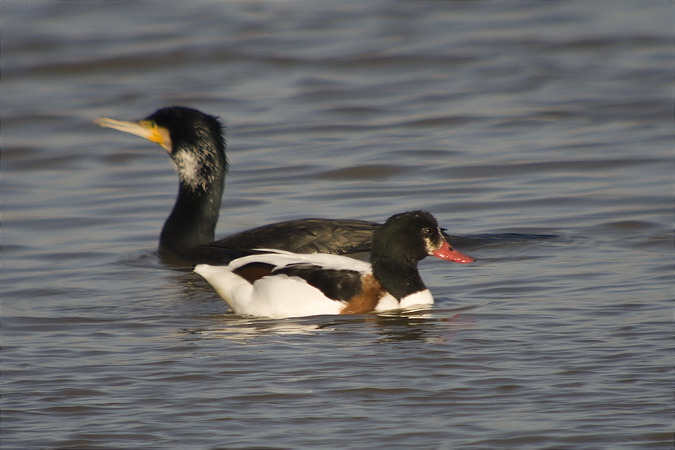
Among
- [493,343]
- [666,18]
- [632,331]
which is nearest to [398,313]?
[493,343]

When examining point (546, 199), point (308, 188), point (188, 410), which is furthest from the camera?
point (308, 188)

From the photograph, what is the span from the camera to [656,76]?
16.8 m

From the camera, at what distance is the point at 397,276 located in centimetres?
773

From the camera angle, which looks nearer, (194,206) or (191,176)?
(194,206)

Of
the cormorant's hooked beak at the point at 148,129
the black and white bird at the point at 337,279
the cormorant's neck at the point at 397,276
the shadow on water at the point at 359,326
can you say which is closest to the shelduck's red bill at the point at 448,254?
the black and white bird at the point at 337,279

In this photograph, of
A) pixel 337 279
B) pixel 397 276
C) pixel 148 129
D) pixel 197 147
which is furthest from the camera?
pixel 148 129

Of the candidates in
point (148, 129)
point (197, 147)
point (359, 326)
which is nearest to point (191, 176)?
point (197, 147)

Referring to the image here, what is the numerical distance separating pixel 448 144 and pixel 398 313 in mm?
6648

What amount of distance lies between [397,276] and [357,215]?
10.5ft

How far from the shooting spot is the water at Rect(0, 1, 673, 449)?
5.54 m

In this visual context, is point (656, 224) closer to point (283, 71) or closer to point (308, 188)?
point (308, 188)

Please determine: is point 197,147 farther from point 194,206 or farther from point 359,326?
point 359,326

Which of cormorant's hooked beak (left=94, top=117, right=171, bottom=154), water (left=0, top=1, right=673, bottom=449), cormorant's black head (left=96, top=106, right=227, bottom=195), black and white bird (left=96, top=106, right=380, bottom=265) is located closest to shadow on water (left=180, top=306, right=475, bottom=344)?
water (left=0, top=1, right=673, bottom=449)

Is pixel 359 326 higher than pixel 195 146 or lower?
lower
